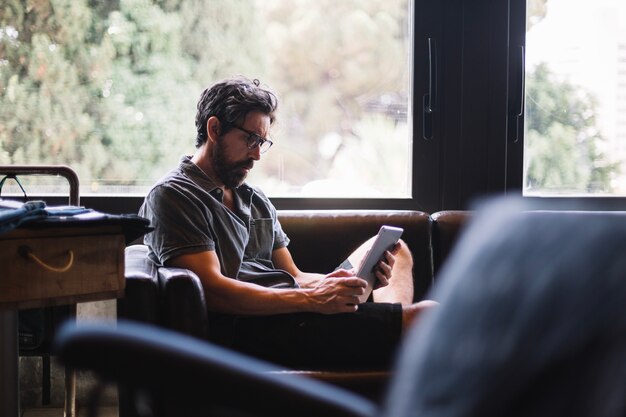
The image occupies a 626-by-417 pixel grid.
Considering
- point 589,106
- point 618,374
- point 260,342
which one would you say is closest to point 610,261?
point 618,374

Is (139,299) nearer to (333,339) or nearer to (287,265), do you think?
(333,339)

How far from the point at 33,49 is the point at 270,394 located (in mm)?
2346

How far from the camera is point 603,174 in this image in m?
3.10

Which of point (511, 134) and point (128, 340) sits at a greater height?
point (511, 134)

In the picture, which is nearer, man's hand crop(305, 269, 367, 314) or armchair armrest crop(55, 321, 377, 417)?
armchair armrest crop(55, 321, 377, 417)

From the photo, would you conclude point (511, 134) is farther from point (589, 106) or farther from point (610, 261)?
point (610, 261)

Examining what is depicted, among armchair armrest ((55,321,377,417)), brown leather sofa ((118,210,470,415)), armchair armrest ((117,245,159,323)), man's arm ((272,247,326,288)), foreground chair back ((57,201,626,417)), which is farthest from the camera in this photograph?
brown leather sofa ((118,210,470,415))

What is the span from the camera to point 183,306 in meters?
1.79

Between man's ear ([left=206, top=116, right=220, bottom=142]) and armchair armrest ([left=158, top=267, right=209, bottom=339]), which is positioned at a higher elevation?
man's ear ([left=206, top=116, right=220, bottom=142])

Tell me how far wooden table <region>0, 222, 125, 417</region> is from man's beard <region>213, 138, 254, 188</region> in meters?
0.60

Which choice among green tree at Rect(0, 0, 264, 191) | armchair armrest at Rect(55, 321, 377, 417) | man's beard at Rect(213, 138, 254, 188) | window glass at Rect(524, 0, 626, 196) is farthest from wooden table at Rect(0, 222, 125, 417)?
window glass at Rect(524, 0, 626, 196)

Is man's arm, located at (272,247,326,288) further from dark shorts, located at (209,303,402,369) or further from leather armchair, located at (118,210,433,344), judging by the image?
dark shorts, located at (209,303,402,369)

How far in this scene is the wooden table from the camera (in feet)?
5.14

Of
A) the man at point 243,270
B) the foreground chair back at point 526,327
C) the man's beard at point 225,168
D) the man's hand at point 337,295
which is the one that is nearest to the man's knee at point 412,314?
the man at point 243,270
